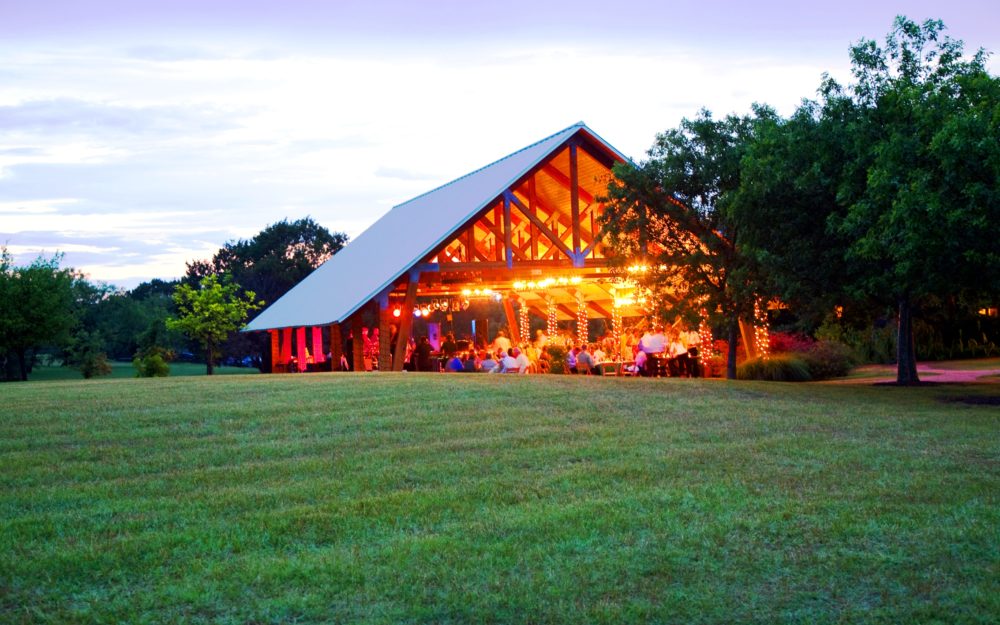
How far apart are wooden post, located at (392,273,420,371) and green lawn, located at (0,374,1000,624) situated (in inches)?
470

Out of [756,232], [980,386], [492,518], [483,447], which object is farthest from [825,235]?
[492,518]

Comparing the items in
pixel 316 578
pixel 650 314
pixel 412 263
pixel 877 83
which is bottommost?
pixel 316 578

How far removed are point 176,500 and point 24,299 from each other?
3077 cm

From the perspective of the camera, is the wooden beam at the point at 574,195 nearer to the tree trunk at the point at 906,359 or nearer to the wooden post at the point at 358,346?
the wooden post at the point at 358,346

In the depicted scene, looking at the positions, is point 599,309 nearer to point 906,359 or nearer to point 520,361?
point 520,361

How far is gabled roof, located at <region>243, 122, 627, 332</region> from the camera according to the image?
80.5 ft

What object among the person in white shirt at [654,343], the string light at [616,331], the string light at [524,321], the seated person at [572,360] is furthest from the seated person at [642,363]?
the string light at [524,321]

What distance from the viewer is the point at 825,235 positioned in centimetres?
1569

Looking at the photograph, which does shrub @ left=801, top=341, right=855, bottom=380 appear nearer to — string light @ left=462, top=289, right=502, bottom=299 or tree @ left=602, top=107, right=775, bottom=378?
tree @ left=602, top=107, right=775, bottom=378

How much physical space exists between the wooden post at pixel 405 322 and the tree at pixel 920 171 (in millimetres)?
11867

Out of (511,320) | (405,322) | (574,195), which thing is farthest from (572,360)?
(511,320)

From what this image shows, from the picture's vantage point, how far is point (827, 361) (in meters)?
23.6

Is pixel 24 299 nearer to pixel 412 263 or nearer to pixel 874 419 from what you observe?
pixel 412 263

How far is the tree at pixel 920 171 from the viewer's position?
1265 cm
